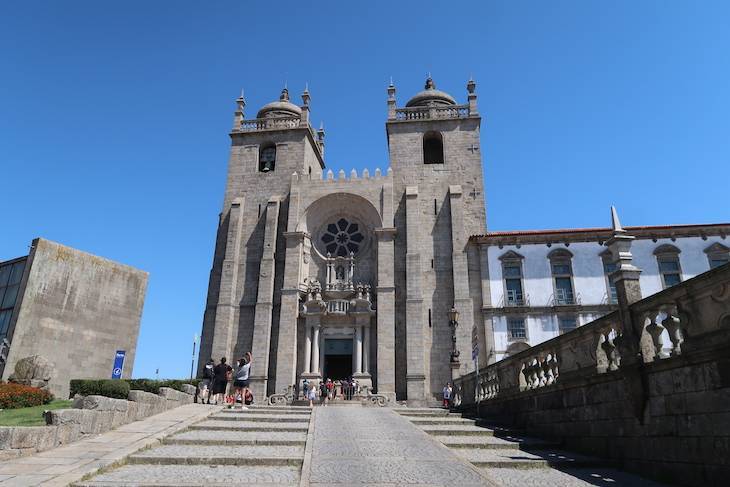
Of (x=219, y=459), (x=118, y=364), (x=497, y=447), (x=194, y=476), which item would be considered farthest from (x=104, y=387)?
(x=497, y=447)

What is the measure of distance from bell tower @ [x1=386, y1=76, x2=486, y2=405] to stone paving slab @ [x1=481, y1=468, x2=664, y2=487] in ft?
58.7

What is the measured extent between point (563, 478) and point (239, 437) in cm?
591

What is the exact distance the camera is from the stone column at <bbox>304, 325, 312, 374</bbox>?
2644cm

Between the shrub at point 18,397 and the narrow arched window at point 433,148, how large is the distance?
2442 centimetres

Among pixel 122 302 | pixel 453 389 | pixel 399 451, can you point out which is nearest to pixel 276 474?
pixel 399 451

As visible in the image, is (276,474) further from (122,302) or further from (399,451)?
(122,302)

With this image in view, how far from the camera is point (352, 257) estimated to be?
95.7ft

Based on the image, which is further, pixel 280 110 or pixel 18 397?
pixel 280 110

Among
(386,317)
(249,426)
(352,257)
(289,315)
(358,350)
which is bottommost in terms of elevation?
(249,426)

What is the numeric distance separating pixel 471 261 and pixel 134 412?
2052 cm

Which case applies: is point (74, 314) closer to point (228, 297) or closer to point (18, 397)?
point (228, 297)

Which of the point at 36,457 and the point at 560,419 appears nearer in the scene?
the point at 36,457

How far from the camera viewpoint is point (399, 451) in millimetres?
8102

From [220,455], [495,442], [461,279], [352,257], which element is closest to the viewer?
[220,455]
